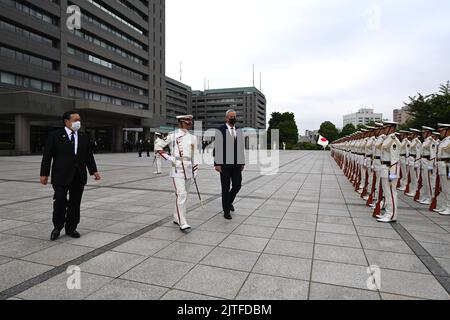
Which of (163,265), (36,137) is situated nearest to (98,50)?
(36,137)

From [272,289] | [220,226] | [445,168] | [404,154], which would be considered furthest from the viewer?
[404,154]

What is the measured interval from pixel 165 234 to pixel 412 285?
3.44 m

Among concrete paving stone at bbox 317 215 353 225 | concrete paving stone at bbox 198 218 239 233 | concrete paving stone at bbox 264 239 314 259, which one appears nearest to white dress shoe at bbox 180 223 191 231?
concrete paving stone at bbox 198 218 239 233

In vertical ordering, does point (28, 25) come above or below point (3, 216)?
above

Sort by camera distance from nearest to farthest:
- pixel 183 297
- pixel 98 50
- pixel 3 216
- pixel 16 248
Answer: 1. pixel 183 297
2. pixel 16 248
3. pixel 3 216
4. pixel 98 50

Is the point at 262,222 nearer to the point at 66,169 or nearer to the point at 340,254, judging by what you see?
the point at 340,254

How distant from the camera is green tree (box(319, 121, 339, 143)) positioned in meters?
99.5

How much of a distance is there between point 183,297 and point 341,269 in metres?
1.91

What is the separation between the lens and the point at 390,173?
599 cm

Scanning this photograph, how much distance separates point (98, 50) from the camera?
45.3 meters

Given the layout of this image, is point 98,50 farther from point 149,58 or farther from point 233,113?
point 233,113

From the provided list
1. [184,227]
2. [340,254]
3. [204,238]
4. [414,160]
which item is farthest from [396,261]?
[414,160]
